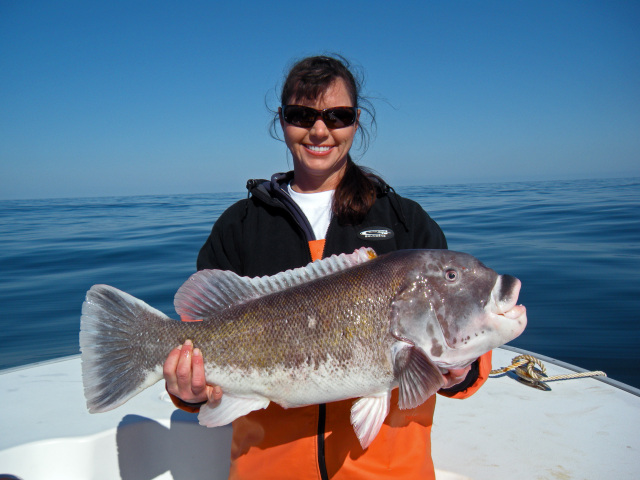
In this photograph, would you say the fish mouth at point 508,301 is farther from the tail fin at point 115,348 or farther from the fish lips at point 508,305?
the tail fin at point 115,348

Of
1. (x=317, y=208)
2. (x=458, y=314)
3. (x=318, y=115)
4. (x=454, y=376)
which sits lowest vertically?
(x=454, y=376)

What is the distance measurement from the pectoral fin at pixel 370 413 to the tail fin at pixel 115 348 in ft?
3.45

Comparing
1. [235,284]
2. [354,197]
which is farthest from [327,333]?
[354,197]

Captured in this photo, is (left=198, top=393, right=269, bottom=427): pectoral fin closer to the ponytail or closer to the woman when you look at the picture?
the woman

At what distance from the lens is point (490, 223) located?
14.9 metres

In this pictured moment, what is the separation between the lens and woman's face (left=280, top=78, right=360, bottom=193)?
3.08 metres

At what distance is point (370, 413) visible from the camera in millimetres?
2215

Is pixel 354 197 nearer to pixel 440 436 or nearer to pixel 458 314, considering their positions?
pixel 458 314

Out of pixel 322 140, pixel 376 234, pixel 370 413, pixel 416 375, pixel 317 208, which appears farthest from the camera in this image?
pixel 317 208

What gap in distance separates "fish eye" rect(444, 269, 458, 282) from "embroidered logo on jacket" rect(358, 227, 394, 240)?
817mm

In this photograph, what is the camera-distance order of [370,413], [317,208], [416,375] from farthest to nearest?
[317,208], [370,413], [416,375]

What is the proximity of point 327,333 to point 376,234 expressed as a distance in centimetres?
103

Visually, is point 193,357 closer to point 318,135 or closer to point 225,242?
point 225,242

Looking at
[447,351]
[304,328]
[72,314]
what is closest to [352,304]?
[304,328]
